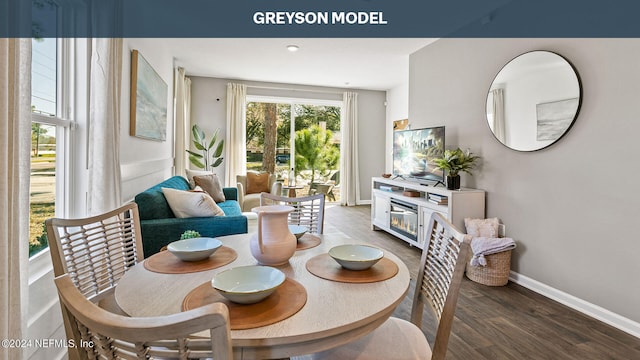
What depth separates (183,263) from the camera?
1.28m

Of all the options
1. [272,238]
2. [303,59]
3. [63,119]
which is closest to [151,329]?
[272,238]

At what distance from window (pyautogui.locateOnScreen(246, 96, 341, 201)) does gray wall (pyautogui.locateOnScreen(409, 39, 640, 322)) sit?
158 inches

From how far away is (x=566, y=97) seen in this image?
8.28 ft

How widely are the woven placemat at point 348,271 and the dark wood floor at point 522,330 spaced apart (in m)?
1.02

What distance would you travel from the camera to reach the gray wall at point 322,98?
6.33 m

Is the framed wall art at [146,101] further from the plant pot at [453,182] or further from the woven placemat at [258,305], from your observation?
the plant pot at [453,182]

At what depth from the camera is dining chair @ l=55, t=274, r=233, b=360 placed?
0.52m

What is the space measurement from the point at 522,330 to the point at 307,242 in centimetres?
164

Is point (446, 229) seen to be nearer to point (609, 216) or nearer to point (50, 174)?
point (609, 216)

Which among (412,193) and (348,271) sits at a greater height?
(412,193)

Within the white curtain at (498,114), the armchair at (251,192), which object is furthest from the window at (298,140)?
the white curtain at (498,114)

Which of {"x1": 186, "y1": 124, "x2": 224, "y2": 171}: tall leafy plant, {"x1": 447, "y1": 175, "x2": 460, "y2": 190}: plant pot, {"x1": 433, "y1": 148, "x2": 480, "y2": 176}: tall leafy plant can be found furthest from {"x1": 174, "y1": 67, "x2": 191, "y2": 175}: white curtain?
{"x1": 447, "y1": 175, "x2": 460, "y2": 190}: plant pot

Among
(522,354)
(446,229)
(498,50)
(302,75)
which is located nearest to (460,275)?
(446,229)

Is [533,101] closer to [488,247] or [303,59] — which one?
[488,247]
